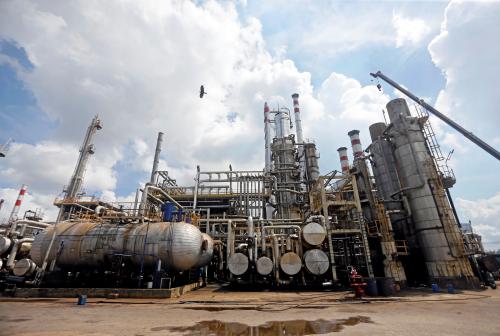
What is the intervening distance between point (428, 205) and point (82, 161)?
49814mm

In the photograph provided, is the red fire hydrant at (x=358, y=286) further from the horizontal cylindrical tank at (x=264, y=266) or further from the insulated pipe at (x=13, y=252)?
the insulated pipe at (x=13, y=252)

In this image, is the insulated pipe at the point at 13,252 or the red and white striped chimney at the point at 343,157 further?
the red and white striped chimney at the point at 343,157

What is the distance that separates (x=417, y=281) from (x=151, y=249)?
18.8 m

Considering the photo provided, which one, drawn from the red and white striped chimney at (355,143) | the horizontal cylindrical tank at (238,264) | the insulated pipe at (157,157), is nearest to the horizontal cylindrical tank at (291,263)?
the horizontal cylindrical tank at (238,264)

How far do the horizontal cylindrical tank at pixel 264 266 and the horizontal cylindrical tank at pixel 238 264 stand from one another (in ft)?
2.95

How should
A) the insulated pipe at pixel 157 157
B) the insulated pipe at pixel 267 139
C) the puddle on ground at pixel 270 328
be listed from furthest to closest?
the insulated pipe at pixel 267 139
the insulated pipe at pixel 157 157
the puddle on ground at pixel 270 328

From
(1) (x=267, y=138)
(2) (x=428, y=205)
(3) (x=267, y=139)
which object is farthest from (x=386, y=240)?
(1) (x=267, y=138)

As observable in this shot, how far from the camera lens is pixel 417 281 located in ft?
56.9

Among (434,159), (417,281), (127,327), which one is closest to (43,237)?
(127,327)

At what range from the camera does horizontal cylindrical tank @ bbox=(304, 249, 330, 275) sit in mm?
14977

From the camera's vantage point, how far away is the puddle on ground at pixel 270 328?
5898 mm

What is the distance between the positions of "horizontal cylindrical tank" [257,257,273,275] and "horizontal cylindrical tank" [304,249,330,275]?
2323 millimetres

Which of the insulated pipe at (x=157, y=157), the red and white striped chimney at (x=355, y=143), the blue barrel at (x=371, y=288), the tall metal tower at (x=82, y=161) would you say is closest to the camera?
the blue barrel at (x=371, y=288)

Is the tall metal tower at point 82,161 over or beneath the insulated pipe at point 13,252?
over
